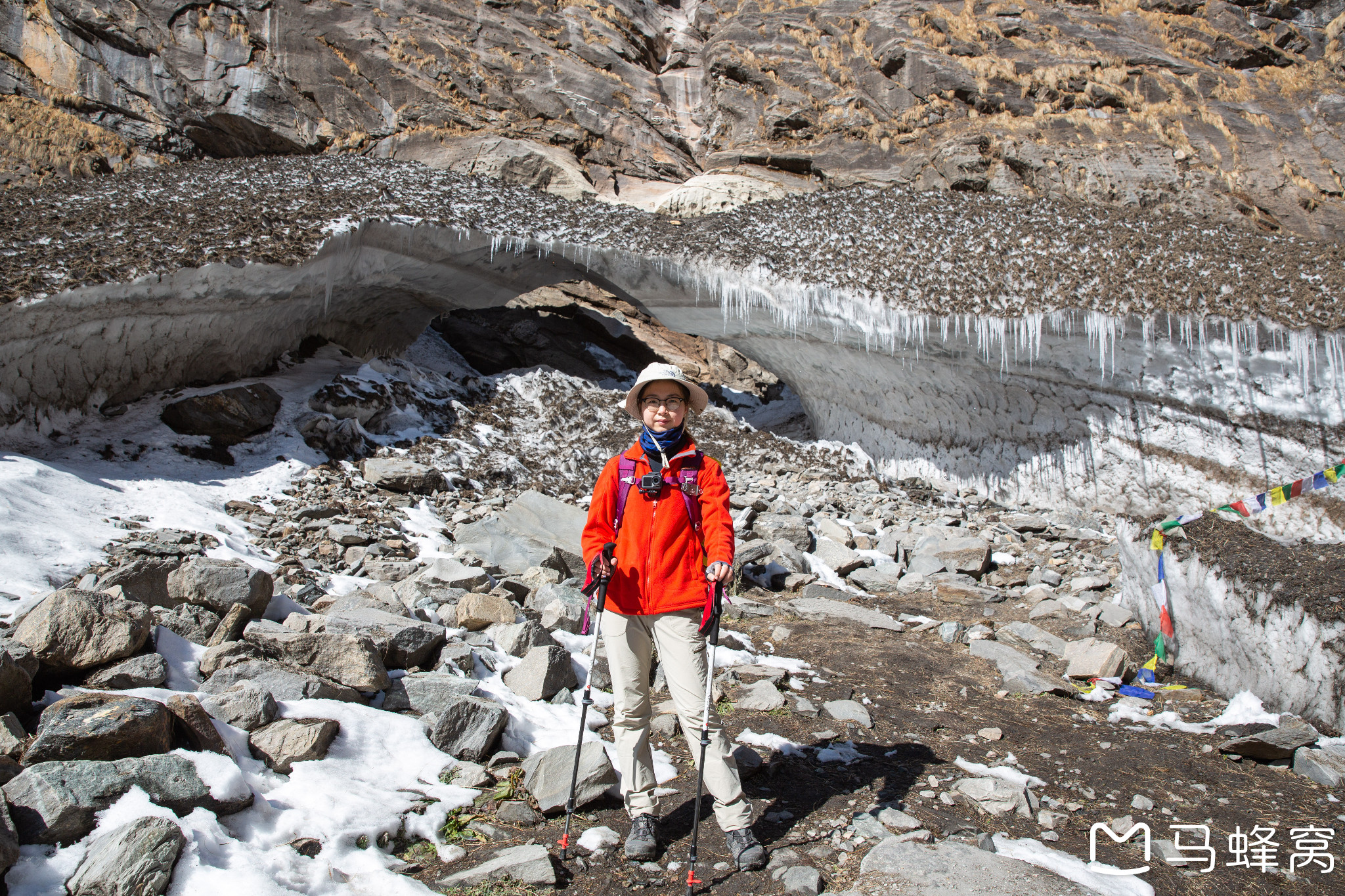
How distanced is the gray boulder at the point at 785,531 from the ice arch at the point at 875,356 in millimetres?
3064

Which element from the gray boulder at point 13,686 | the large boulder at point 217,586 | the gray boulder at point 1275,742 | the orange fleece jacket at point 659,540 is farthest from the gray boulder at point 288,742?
the gray boulder at point 1275,742

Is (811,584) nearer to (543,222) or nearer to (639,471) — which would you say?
(639,471)

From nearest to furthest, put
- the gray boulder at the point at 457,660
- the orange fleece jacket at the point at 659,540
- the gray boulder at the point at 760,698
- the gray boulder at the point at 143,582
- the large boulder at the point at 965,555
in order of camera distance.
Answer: the orange fleece jacket at the point at 659,540
the gray boulder at the point at 143,582
the gray boulder at the point at 457,660
the gray boulder at the point at 760,698
the large boulder at the point at 965,555

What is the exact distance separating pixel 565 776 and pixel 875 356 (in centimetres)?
857

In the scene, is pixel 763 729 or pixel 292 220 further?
pixel 292 220

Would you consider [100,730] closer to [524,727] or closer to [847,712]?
[524,727]

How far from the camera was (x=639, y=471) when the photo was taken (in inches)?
127

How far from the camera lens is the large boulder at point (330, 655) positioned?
3.79 meters

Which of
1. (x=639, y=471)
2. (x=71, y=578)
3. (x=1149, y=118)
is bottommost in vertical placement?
(x=71, y=578)

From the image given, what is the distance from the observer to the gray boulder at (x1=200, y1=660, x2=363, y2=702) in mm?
3492

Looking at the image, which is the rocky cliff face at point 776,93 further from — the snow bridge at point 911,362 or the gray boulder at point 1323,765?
the gray boulder at point 1323,765

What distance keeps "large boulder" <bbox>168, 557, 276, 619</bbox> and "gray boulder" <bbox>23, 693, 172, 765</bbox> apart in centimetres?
138

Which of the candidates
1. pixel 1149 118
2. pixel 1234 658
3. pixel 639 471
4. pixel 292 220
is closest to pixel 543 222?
pixel 292 220

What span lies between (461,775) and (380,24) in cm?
1709
